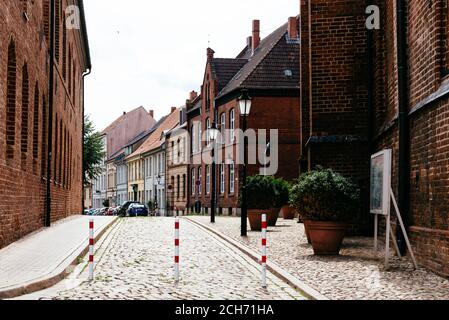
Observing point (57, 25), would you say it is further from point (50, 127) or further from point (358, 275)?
point (358, 275)

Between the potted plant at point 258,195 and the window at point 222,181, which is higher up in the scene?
the window at point 222,181

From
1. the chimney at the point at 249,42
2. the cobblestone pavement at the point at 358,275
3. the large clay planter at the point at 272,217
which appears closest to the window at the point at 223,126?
the chimney at the point at 249,42

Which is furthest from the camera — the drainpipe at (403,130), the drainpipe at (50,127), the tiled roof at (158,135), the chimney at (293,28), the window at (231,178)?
the tiled roof at (158,135)

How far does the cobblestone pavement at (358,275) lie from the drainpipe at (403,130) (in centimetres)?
86

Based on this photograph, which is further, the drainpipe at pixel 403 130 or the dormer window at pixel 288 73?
the dormer window at pixel 288 73

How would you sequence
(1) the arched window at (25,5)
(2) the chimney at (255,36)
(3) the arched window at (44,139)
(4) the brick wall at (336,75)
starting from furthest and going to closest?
1. (2) the chimney at (255,36)
2. (3) the arched window at (44,139)
3. (4) the brick wall at (336,75)
4. (1) the arched window at (25,5)

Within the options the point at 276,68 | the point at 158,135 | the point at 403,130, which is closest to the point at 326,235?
the point at 403,130

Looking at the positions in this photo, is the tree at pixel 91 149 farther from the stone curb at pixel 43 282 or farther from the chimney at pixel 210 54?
the stone curb at pixel 43 282

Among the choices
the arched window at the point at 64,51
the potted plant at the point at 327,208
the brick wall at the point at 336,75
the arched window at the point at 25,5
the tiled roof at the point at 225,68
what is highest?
the tiled roof at the point at 225,68

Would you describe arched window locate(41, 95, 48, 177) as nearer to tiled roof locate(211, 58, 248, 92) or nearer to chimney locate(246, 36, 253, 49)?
tiled roof locate(211, 58, 248, 92)

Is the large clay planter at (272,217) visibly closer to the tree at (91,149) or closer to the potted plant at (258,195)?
the potted plant at (258,195)

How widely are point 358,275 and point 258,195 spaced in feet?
35.6

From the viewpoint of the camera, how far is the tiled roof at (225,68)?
48531 mm
